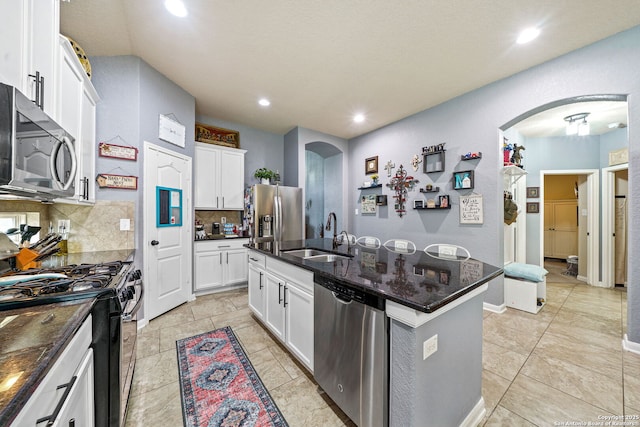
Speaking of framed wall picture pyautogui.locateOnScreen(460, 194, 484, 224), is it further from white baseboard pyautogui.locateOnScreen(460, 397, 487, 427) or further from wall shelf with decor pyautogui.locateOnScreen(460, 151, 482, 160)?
white baseboard pyautogui.locateOnScreen(460, 397, 487, 427)

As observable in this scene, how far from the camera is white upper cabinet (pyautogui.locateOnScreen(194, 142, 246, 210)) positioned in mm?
3713

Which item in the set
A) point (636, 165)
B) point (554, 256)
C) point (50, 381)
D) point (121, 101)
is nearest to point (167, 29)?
point (121, 101)

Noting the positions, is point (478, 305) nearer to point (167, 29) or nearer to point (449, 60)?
point (449, 60)

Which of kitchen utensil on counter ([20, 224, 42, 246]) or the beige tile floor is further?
kitchen utensil on counter ([20, 224, 42, 246])

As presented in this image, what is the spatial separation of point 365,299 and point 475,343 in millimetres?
819

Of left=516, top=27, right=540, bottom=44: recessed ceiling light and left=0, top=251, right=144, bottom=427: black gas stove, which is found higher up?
left=516, top=27, right=540, bottom=44: recessed ceiling light

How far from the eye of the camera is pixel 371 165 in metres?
4.61

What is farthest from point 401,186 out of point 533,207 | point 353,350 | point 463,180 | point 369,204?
point 353,350

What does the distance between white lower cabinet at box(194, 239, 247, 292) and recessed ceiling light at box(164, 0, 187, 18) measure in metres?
2.74

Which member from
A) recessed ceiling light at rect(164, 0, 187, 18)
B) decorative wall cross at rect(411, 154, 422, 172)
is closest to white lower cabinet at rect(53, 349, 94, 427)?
recessed ceiling light at rect(164, 0, 187, 18)

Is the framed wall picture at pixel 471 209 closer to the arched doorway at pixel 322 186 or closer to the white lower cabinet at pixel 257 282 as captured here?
the arched doorway at pixel 322 186

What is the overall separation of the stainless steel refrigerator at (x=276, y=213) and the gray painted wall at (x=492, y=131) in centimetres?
151

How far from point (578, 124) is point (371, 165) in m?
3.14

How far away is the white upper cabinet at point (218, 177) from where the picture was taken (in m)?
3.71
